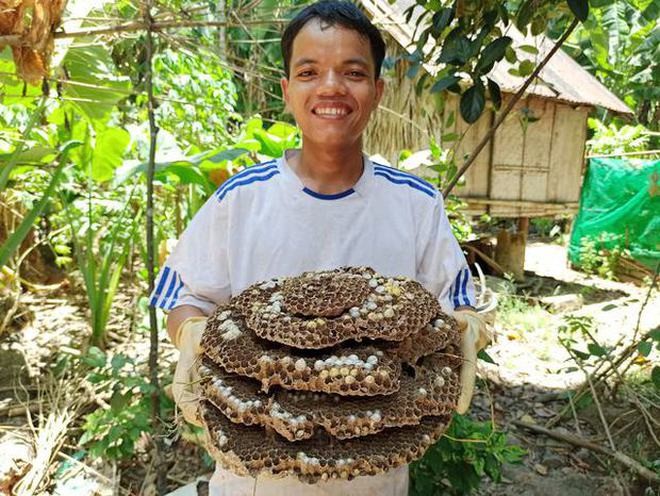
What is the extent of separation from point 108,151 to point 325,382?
3.44 m

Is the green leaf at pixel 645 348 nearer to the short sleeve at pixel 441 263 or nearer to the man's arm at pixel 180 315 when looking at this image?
the short sleeve at pixel 441 263

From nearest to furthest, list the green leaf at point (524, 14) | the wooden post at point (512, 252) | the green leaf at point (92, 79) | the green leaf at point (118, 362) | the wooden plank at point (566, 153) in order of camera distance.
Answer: the green leaf at point (524, 14) → the green leaf at point (118, 362) → the green leaf at point (92, 79) → the wooden plank at point (566, 153) → the wooden post at point (512, 252)

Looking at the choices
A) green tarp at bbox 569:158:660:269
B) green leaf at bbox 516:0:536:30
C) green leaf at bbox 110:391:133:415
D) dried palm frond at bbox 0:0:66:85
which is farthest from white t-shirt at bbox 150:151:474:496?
green tarp at bbox 569:158:660:269

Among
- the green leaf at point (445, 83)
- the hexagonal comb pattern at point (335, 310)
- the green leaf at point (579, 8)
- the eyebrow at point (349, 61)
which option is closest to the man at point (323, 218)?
the eyebrow at point (349, 61)

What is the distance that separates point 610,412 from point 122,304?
12.5 ft

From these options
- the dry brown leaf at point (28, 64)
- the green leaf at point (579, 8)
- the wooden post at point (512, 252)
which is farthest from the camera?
the wooden post at point (512, 252)

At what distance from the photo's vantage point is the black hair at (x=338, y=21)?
1.40 metres

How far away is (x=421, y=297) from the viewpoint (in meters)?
1.18

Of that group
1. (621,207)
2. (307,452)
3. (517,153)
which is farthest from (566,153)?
(307,452)

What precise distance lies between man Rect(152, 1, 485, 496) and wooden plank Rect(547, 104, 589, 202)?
6325 millimetres

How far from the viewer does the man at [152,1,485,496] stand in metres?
1.40

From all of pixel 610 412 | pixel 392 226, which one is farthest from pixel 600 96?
pixel 392 226

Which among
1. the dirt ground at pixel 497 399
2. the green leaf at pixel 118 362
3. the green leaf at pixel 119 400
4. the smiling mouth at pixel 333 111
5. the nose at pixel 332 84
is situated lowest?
the dirt ground at pixel 497 399

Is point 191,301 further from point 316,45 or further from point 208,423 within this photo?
point 316,45
